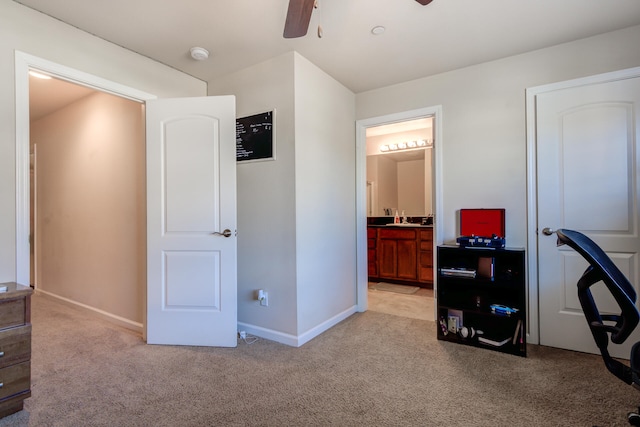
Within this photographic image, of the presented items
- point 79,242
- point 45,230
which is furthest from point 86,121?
point 45,230

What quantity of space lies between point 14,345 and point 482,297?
3.21 meters

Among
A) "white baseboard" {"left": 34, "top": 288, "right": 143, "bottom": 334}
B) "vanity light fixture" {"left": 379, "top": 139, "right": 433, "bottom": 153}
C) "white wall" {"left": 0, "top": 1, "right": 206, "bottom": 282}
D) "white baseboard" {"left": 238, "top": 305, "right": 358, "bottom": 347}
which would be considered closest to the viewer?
"white wall" {"left": 0, "top": 1, "right": 206, "bottom": 282}

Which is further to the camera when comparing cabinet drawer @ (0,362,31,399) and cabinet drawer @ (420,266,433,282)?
cabinet drawer @ (420,266,433,282)

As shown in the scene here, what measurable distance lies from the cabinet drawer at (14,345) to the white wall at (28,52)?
44 cm

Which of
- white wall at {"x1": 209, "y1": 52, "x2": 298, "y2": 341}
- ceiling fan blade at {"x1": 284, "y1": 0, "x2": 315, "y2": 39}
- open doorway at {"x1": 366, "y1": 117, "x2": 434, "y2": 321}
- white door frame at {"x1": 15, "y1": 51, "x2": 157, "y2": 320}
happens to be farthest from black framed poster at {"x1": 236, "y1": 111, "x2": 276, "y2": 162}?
open doorway at {"x1": 366, "y1": 117, "x2": 434, "y2": 321}

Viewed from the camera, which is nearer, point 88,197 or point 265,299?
point 265,299

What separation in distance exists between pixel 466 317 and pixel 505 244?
28.2 inches

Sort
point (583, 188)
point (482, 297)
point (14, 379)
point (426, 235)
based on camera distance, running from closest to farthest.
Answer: point (14, 379), point (583, 188), point (482, 297), point (426, 235)

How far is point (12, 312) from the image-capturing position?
1.72 m

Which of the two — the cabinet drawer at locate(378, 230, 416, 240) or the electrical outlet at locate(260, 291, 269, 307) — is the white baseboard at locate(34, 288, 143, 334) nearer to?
the electrical outlet at locate(260, 291, 269, 307)

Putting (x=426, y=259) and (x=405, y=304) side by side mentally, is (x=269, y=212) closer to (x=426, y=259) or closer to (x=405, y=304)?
(x=405, y=304)

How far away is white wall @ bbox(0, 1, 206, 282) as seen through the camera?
1.95 metres

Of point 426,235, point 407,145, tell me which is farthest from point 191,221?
point 407,145

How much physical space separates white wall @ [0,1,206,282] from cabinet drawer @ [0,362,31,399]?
0.57 metres
